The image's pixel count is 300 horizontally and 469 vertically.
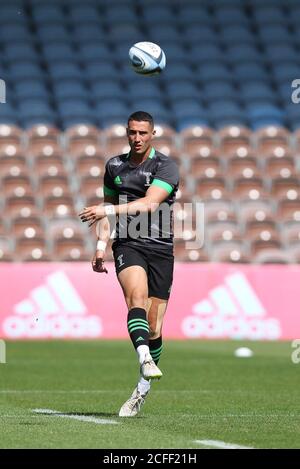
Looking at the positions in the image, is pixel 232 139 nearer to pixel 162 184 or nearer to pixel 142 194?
pixel 142 194

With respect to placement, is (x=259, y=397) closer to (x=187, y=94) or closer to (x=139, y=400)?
(x=139, y=400)

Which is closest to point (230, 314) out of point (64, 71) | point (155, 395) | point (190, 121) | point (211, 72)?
point (190, 121)

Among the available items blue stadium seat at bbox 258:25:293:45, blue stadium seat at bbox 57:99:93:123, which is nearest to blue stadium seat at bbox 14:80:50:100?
blue stadium seat at bbox 57:99:93:123

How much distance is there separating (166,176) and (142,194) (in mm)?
280

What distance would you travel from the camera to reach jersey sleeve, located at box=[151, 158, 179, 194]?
898 cm

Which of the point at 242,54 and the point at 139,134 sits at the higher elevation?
the point at 242,54

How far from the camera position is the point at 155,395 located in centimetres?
1130

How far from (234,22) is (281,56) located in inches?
67.5

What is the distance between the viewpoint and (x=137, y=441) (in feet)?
23.1

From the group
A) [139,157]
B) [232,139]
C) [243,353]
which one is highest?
[232,139]

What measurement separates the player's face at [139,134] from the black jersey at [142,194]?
192mm

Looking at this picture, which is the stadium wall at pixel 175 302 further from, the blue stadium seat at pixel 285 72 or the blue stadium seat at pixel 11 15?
the blue stadium seat at pixel 11 15

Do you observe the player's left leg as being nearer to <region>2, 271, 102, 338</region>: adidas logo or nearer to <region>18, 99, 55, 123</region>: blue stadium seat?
<region>2, 271, 102, 338</region>: adidas logo

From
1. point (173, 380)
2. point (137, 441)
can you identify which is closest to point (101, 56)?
point (173, 380)
